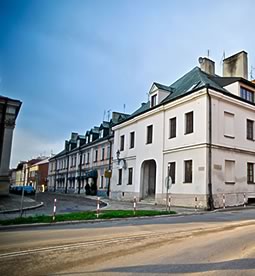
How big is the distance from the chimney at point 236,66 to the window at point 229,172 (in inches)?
396

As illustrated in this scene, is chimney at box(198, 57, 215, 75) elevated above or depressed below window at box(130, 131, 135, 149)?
above

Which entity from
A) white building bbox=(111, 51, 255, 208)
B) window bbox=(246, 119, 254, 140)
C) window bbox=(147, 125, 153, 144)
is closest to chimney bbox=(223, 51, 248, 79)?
white building bbox=(111, 51, 255, 208)

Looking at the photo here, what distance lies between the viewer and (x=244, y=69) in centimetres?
2880

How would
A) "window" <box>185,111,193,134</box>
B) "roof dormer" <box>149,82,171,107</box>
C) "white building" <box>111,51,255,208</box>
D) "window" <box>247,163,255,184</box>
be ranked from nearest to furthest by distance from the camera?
1. "white building" <box>111,51,255,208</box>
2. "window" <box>185,111,193,134</box>
3. "window" <box>247,163,255,184</box>
4. "roof dormer" <box>149,82,171,107</box>

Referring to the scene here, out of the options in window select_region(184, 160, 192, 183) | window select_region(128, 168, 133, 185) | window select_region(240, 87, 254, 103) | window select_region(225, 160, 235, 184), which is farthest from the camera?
window select_region(128, 168, 133, 185)

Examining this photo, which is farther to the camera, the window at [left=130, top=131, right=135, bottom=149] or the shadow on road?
the window at [left=130, top=131, right=135, bottom=149]

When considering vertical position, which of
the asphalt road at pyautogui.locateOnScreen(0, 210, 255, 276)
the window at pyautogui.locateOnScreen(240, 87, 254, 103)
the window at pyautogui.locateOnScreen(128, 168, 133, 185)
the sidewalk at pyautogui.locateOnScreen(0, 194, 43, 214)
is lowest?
the sidewalk at pyautogui.locateOnScreen(0, 194, 43, 214)

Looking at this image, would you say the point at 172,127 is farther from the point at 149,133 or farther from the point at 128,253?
the point at 128,253

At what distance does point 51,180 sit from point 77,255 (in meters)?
64.6

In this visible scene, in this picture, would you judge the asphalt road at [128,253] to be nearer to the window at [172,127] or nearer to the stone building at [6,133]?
the window at [172,127]

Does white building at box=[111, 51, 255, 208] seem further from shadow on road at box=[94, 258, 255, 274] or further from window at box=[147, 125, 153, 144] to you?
shadow on road at box=[94, 258, 255, 274]

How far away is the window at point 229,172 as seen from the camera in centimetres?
2250

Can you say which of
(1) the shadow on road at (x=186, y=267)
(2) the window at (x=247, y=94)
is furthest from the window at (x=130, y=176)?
(1) the shadow on road at (x=186, y=267)

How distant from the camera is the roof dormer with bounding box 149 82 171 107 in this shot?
28219 millimetres
